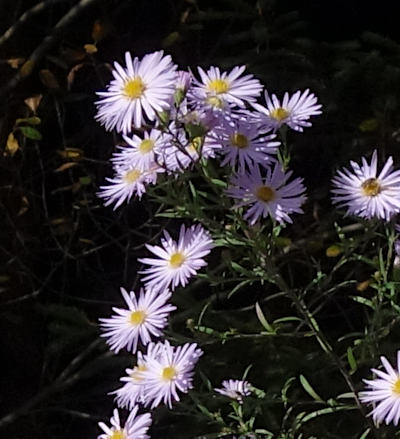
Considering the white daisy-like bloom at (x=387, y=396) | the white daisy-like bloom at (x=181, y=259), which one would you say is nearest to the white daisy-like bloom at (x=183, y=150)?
the white daisy-like bloom at (x=181, y=259)

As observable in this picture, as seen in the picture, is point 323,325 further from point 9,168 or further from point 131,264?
point 9,168

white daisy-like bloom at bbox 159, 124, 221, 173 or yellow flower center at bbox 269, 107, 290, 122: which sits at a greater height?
yellow flower center at bbox 269, 107, 290, 122

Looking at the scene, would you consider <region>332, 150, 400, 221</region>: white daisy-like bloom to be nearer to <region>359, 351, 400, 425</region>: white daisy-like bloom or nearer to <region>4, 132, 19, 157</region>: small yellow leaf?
<region>359, 351, 400, 425</region>: white daisy-like bloom

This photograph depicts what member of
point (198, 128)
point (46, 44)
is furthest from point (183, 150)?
point (46, 44)

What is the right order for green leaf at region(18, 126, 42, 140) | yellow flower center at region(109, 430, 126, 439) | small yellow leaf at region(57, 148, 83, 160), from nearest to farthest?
yellow flower center at region(109, 430, 126, 439) < green leaf at region(18, 126, 42, 140) < small yellow leaf at region(57, 148, 83, 160)

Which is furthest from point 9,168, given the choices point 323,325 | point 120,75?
point 120,75

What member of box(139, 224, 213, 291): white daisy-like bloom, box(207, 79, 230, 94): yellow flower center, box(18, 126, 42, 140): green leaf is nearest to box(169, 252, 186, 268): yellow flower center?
box(139, 224, 213, 291): white daisy-like bloom
